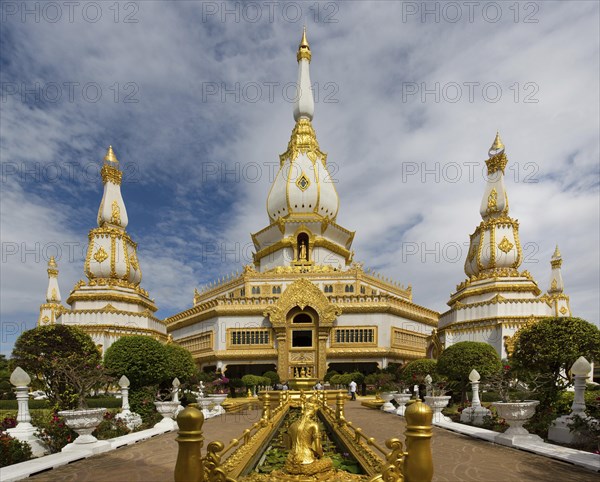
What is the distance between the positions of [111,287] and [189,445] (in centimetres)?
3658

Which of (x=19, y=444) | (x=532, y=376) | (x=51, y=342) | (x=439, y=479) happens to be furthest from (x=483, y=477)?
(x=51, y=342)

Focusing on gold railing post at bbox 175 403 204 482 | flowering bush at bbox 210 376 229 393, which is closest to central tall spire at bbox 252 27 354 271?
flowering bush at bbox 210 376 229 393

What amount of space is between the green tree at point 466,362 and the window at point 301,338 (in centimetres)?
1600

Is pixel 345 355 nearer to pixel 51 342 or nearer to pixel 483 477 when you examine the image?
pixel 51 342

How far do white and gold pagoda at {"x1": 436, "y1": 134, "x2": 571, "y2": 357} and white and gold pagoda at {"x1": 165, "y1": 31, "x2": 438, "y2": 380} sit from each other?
501 cm

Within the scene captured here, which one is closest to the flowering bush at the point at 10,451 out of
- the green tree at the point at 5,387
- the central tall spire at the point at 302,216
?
the green tree at the point at 5,387

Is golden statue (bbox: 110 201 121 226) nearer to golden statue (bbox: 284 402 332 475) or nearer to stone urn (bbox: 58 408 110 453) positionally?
stone urn (bbox: 58 408 110 453)

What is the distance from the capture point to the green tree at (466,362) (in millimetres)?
19922

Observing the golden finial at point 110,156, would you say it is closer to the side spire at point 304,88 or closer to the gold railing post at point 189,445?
the side spire at point 304,88

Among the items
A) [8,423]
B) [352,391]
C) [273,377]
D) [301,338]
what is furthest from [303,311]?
[8,423]

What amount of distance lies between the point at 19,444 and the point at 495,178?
37.3m

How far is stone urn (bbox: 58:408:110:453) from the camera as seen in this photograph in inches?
418

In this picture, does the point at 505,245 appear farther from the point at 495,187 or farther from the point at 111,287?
the point at 111,287

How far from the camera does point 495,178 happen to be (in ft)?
122
